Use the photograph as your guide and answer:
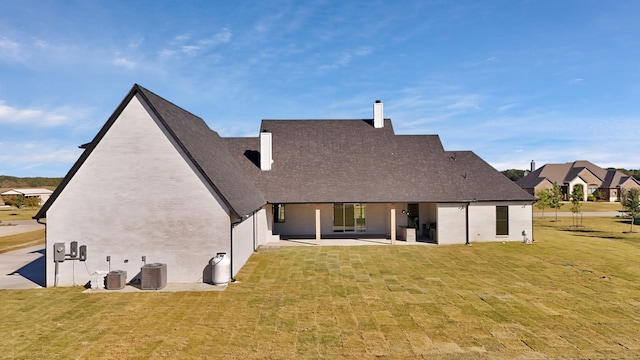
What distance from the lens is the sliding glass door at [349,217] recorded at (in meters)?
25.8

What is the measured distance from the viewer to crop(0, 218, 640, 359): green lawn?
883 centimetres

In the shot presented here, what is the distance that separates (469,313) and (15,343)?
12872 millimetres

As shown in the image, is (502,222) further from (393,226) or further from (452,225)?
(393,226)

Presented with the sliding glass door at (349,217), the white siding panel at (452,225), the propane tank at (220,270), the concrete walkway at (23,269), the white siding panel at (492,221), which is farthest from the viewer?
the sliding glass door at (349,217)

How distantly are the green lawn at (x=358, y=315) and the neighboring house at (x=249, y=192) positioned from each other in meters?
2.22

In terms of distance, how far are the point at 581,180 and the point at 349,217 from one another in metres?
68.3

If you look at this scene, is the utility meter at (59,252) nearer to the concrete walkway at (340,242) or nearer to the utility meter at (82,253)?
the utility meter at (82,253)

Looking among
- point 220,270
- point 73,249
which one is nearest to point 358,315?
point 220,270

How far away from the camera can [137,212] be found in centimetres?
1441

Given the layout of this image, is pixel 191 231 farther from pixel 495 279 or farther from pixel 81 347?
pixel 495 279

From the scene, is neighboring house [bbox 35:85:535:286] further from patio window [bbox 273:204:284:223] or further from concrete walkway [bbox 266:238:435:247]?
concrete walkway [bbox 266:238:435:247]

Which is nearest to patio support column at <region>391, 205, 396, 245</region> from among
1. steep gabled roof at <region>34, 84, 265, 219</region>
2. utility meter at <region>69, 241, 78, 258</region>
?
steep gabled roof at <region>34, 84, 265, 219</region>

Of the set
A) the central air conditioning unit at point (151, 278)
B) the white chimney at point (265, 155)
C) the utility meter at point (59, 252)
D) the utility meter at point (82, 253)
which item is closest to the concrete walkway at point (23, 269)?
the utility meter at point (59, 252)

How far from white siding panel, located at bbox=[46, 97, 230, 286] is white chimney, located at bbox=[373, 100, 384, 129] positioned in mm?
16312
